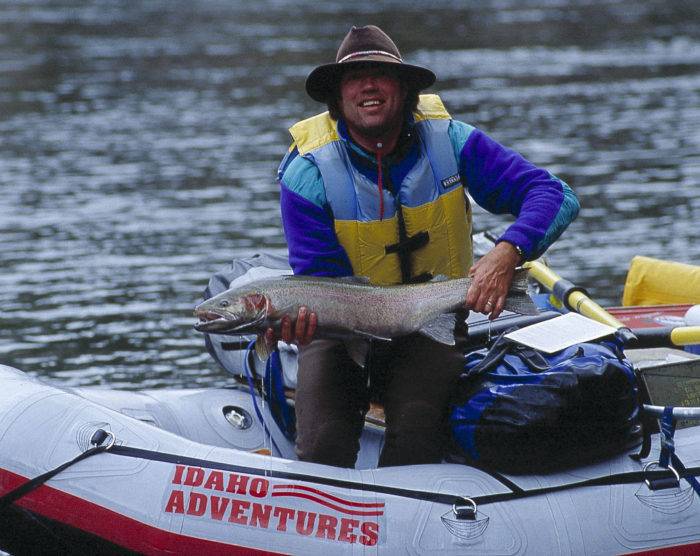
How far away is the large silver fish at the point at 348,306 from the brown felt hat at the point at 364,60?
0.88 meters

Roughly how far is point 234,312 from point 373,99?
3.56 ft

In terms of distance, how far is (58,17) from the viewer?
3241cm

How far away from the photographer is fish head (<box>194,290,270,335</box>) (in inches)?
177

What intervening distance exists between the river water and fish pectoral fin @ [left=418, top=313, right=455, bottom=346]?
13.0ft

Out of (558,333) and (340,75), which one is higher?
(340,75)

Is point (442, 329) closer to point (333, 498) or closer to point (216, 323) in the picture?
point (333, 498)

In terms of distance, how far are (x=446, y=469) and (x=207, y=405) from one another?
4.96 feet

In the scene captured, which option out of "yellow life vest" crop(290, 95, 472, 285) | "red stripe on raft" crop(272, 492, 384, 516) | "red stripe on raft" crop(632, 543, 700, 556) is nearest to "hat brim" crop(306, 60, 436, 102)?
"yellow life vest" crop(290, 95, 472, 285)

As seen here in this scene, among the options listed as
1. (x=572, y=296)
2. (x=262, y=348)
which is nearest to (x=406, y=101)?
(x=262, y=348)

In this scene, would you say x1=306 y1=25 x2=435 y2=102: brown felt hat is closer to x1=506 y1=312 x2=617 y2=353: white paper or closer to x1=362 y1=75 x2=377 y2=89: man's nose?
x1=362 y1=75 x2=377 y2=89: man's nose

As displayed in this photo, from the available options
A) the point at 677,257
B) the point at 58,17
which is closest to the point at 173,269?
the point at 677,257

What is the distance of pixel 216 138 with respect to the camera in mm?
17297

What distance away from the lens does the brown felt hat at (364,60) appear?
16.3 ft

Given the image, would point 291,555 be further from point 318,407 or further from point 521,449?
point 521,449
